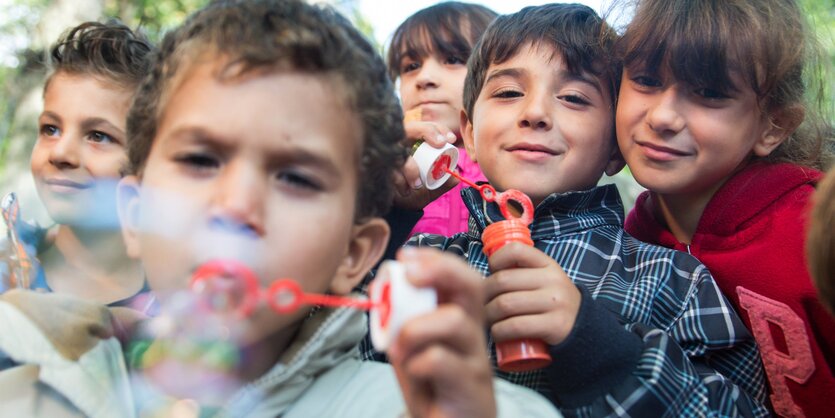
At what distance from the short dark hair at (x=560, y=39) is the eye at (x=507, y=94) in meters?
0.11

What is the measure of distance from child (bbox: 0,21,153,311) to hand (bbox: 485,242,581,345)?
94 centimetres

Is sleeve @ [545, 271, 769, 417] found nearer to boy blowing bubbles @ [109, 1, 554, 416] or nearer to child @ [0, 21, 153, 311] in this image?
boy blowing bubbles @ [109, 1, 554, 416]

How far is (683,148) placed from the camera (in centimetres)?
187

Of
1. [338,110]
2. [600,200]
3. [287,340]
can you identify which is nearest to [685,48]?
[600,200]

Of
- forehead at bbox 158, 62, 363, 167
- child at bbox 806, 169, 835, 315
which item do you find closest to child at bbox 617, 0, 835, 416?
child at bbox 806, 169, 835, 315

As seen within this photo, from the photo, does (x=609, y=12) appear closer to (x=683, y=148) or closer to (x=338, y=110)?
(x=683, y=148)


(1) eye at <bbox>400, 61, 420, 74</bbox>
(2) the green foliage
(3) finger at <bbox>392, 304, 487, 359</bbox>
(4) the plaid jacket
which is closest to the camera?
(3) finger at <bbox>392, 304, 487, 359</bbox>

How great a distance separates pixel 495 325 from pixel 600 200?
708mm

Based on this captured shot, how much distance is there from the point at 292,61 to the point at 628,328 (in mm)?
942

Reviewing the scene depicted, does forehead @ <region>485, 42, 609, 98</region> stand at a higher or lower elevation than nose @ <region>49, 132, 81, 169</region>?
higher

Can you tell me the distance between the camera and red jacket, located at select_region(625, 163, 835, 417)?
5.39 feet

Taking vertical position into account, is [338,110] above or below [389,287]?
above

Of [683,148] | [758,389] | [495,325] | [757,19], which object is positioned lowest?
[758,389]

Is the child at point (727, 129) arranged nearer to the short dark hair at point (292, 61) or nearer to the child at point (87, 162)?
the short dark hair at point (292, 61)
